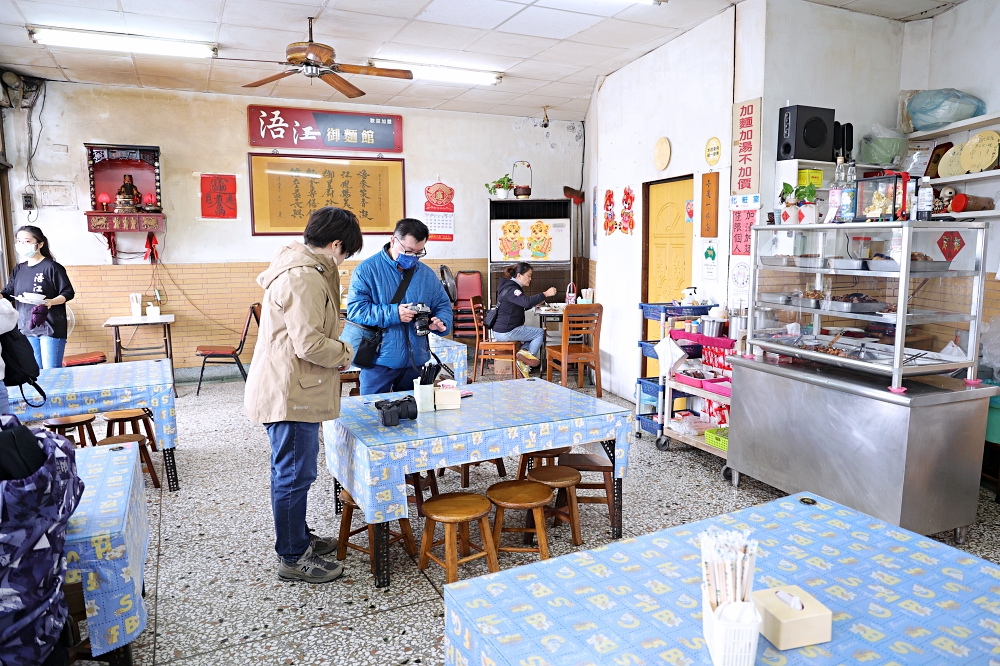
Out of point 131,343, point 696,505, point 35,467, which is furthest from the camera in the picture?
point 131,343

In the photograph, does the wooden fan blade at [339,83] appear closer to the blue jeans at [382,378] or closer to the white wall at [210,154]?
the white wall at [210,154]

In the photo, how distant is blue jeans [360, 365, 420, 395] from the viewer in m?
3.94

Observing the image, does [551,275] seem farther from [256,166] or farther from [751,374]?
[751,374]

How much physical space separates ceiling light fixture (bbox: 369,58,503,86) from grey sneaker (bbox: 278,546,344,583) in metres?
5.09

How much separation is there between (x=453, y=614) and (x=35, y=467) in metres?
1.23

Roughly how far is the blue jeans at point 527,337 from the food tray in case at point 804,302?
11.8 feet

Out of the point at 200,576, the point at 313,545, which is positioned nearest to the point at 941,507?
the point at 313,545

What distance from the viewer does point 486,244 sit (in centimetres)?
936

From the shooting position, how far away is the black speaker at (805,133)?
4738mm

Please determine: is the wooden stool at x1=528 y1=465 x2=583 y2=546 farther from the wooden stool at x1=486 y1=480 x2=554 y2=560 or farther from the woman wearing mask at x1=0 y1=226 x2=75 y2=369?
the woman wearing mask at x1=0 y1=226 x2=75 y2=369

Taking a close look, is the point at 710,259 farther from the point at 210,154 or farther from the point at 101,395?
the point at 210,154

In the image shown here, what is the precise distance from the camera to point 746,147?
5.00 m

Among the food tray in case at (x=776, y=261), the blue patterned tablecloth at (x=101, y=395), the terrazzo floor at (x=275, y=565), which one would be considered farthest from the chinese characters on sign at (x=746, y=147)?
the blue patterned tablecloth at (x=101, y=395)

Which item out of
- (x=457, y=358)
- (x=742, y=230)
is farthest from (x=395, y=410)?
(x=742, y=230)
